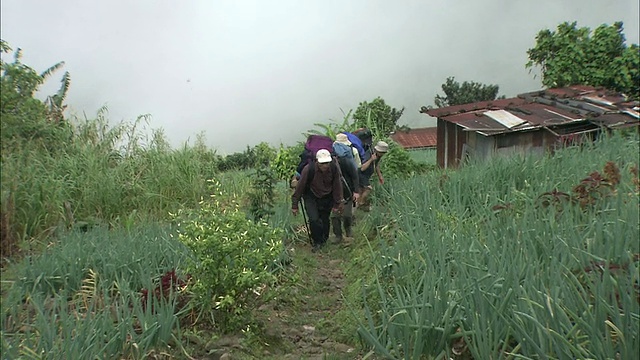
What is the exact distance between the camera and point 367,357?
3186 millimetres

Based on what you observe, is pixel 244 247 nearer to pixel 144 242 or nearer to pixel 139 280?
pixel 139 280

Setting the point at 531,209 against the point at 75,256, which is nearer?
the point at 531,209

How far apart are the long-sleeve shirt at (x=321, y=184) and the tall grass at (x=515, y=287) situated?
1.95 m

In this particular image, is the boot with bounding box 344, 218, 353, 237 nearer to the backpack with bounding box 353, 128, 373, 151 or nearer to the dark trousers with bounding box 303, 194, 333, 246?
the dark trousers with bounding box 303, 194, 333, 246

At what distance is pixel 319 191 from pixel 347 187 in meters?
0.47

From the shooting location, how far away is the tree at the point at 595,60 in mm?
20547

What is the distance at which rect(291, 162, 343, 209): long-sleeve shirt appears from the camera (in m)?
6.94

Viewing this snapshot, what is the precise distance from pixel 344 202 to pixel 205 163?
15.4ft

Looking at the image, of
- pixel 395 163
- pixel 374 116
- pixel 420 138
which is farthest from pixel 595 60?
pixel 420 138

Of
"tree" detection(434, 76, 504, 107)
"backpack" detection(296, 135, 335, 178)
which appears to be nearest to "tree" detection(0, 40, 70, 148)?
"backpack" detection(296, 135, 335, 178)

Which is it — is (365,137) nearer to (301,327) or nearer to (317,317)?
(317,317)

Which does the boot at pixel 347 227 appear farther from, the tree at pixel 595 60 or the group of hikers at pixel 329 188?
the tree at pixel 595 60

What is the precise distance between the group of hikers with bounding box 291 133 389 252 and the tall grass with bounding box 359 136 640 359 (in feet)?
6.48

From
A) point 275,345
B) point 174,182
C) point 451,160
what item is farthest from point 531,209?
point 451,160
